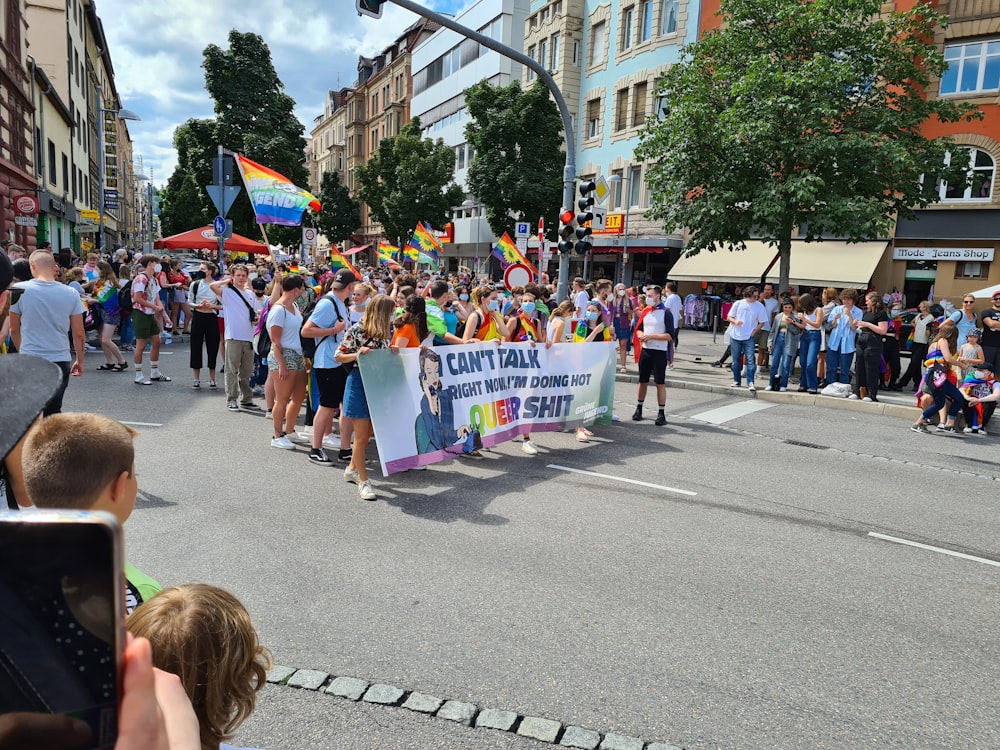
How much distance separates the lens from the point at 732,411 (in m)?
11.7

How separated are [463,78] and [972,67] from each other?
104 ft

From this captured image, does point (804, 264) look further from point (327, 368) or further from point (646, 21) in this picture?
point (327, 368)

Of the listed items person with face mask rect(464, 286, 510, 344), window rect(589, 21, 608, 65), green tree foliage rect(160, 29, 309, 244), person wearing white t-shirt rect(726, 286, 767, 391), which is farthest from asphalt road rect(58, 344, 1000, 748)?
green tree foliage rect(160, 29, 309, 244)

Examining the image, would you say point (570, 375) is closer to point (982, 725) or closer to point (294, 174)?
point (982, 725)

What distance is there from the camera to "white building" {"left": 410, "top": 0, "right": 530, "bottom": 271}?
43156 millimetres

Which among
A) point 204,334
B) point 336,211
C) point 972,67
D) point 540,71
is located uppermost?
point 972,67

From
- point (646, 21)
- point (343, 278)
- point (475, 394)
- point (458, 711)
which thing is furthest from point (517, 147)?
point (458, 711)

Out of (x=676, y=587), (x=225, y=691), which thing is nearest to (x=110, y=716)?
(x=225, y=691)

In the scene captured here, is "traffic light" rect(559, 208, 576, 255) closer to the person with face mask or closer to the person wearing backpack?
the person with face mask

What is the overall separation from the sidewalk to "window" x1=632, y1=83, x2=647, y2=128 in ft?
56.4

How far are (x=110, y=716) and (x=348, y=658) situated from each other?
2.99 meters

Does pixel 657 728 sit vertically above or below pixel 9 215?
below

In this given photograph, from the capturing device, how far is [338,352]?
263 inches

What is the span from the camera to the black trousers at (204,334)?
35.2 feet
